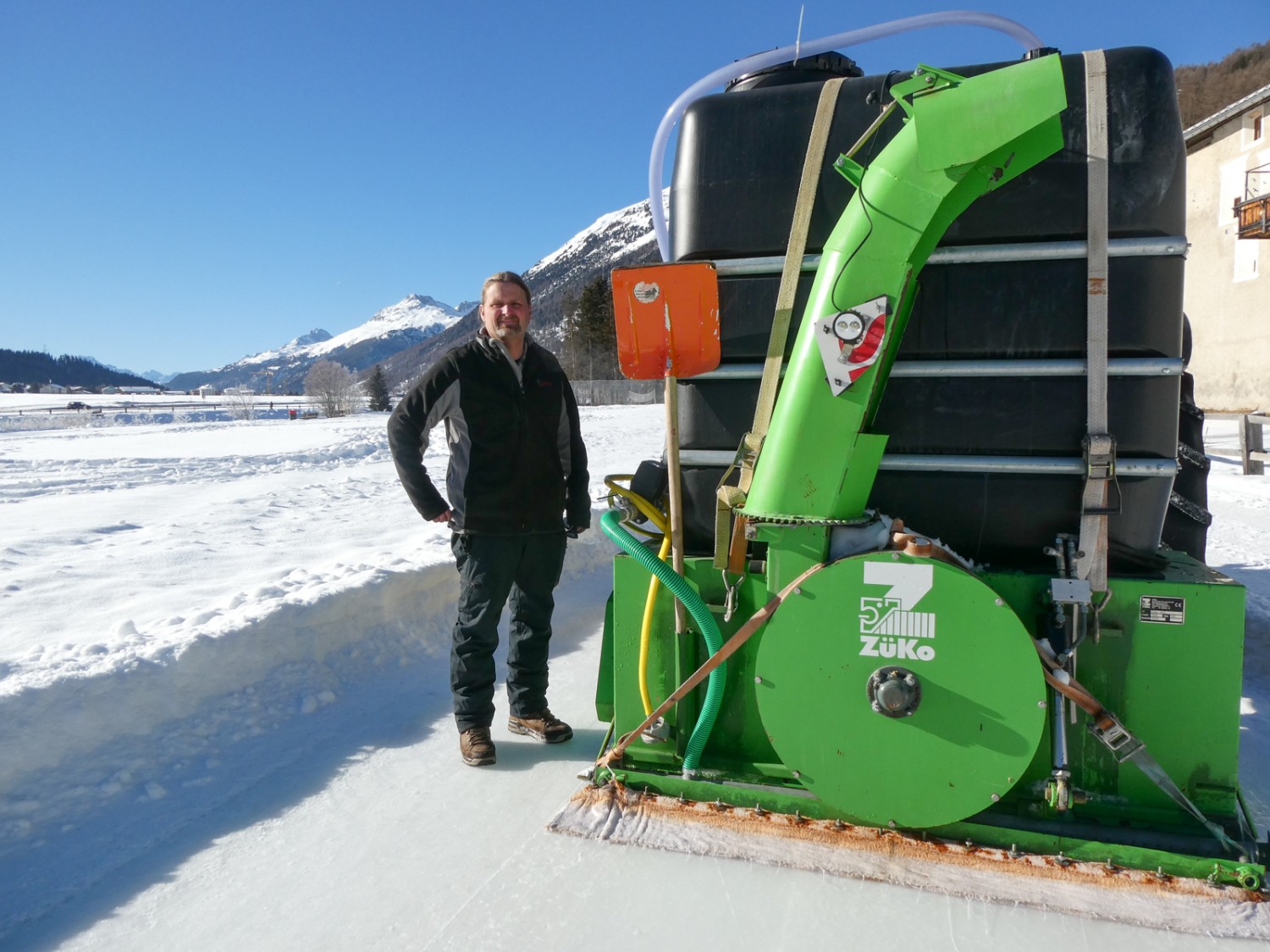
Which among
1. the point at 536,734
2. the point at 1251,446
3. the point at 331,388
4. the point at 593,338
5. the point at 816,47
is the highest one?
the point at 593,338

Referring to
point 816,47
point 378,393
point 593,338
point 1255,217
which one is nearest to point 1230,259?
point 1255,217

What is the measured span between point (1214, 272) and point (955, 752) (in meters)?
28.6

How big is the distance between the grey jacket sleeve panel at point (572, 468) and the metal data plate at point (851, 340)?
136 centimetres

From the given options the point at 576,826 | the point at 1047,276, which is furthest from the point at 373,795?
the point at 1047,276

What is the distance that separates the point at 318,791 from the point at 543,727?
2.69 feet

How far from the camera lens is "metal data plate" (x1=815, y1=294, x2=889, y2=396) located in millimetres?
1891

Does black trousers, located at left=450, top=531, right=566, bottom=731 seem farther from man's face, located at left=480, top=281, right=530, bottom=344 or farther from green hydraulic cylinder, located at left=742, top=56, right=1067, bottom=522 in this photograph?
green hydraulic cylinder, located at left=742, top=56, right=1067, bottom=522

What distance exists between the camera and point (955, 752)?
1.90m

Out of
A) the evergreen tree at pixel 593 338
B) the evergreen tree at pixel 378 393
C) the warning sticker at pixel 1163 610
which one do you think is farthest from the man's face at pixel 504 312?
the evergreen tree at pixel 378 393

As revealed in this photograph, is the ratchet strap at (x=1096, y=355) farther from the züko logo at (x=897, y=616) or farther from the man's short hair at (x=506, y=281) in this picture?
the man's short hair at (x=506, y=281)

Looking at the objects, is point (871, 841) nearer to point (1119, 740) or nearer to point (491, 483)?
point (1119, 740)

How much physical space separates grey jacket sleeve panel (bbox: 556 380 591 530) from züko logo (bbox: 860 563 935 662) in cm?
143

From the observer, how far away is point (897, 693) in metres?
1.88

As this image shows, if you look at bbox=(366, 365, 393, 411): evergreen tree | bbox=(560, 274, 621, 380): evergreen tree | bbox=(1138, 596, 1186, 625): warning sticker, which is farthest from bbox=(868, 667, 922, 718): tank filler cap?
bbox=(366, 365, 393, 411): evergreen tree
